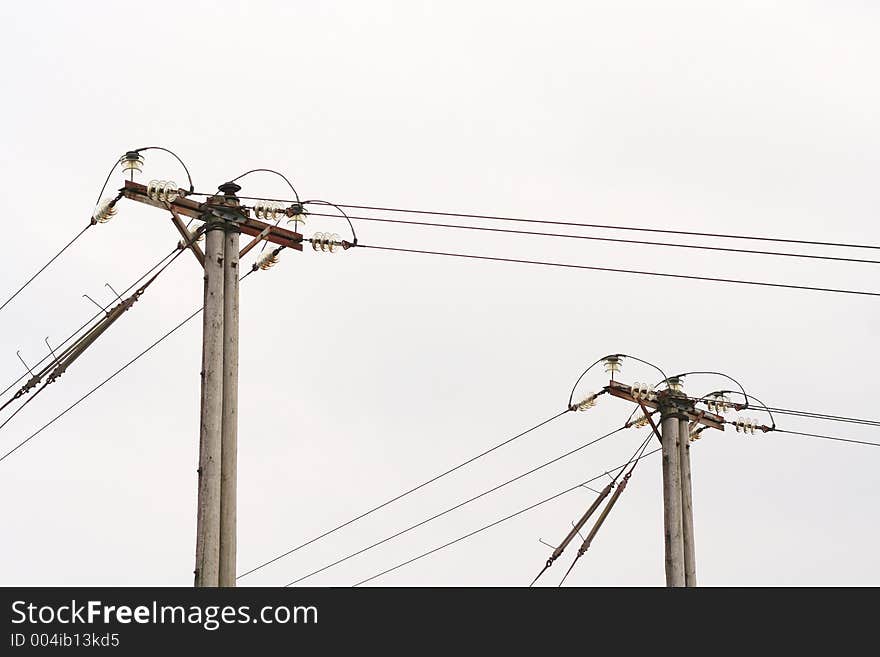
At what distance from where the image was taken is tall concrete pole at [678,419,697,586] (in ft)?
82.0

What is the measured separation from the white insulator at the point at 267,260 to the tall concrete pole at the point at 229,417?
4.52 ft

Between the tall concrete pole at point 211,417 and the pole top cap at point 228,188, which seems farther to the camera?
the pole top cap at point 228,188

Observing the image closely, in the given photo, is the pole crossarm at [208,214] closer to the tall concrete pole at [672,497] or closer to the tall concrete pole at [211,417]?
the tall concrete pole at [211,417]

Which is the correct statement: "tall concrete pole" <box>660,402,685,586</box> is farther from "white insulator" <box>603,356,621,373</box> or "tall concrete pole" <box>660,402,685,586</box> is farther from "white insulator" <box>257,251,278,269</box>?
"white insulator" <box>257,251,278,269</box>

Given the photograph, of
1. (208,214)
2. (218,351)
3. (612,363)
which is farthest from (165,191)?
(612,363)

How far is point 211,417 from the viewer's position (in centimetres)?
1753

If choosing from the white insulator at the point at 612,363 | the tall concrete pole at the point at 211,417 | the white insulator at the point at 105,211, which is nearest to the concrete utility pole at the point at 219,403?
the tall concrete pole at the point at 211,417

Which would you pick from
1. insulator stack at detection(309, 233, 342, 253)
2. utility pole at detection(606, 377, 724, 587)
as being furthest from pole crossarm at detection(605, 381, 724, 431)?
insulator stack at detection(309, 233, 342, 253)

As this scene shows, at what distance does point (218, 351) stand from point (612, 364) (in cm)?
909

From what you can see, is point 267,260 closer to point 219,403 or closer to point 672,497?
point 219,403

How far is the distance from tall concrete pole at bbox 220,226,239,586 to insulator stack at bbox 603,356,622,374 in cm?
856

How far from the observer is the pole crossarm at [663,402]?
25.7 metres
